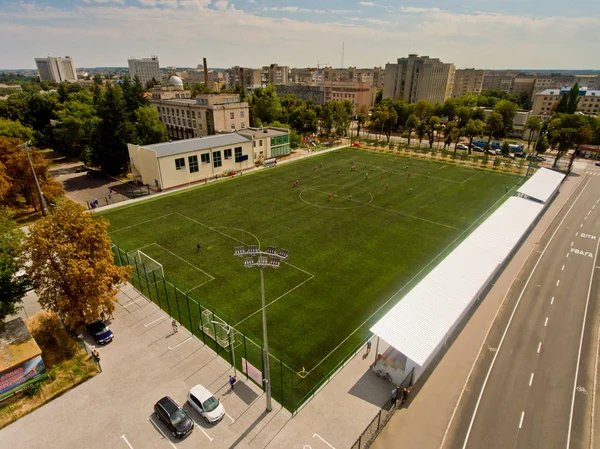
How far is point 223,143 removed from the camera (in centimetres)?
6034

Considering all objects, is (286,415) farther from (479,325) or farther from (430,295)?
(479,325)

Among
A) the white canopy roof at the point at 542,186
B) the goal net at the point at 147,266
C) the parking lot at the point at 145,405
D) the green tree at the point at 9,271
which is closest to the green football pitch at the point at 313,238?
the goal net at the point at 147,266

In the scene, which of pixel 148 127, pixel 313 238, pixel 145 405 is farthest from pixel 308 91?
pixel 145 405

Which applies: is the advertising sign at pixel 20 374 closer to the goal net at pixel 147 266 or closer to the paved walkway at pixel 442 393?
the goal net at pixel 147 266

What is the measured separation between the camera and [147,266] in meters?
31.2

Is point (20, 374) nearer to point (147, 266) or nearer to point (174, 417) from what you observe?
point (174, 417)

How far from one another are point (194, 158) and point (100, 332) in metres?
37.4

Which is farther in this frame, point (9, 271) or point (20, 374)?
point (9, 271)

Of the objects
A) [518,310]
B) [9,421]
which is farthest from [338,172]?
[9,421]

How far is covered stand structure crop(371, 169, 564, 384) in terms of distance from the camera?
2039 centimetres

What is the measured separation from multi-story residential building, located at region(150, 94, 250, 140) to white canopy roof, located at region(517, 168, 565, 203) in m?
58.5

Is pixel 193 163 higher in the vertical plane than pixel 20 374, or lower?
higher

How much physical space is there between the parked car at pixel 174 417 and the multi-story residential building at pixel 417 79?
154105mm

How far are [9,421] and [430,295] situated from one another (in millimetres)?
26377
